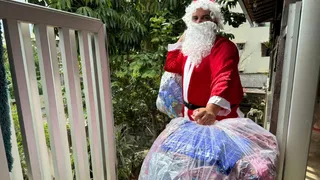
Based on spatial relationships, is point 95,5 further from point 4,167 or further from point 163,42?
point 4,167

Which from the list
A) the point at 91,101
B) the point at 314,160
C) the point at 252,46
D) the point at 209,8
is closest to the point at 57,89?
the point at 91,101

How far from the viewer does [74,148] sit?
885 mm

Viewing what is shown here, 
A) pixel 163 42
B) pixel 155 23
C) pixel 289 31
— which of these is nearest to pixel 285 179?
pixel 289 31

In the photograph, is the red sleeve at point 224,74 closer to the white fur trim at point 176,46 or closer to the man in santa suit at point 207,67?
the man in santa suit at point 207,67

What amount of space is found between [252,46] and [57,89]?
513 cm

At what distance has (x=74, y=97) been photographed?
85 cm

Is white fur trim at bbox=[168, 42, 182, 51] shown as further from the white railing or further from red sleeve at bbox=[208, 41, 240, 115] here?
the white railing

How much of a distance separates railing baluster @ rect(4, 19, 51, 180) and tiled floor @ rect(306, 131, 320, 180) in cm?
120

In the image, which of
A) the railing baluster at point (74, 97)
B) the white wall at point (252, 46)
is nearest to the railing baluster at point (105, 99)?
the railing baluster at point (74, 97)

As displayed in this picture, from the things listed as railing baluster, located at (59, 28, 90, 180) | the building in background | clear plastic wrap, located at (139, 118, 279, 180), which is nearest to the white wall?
the building in background

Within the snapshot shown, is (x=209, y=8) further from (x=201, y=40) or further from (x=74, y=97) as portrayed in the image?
(x=74, y=97)

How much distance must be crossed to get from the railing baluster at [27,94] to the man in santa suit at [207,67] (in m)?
0.59

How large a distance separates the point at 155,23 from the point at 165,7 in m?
0.21

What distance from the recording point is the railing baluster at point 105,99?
0.99 metres
